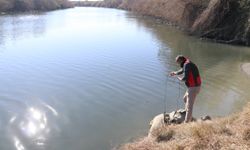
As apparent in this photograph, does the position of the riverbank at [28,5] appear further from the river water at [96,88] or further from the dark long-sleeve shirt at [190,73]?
the dark long-sleeve shirt at [190,73]

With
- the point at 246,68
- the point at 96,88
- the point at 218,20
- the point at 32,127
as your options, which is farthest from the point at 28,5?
the point at 32,127

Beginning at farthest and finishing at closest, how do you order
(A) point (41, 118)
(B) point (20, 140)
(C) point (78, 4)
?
(C) point (78, 4) → (A) point (41, 118) → (B) point (20, 140)

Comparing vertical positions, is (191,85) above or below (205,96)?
above

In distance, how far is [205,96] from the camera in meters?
17.3

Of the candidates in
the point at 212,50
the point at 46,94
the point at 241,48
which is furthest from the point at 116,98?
the point at 241,48

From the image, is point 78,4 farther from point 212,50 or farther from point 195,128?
point 195,128

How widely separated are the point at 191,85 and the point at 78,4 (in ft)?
332

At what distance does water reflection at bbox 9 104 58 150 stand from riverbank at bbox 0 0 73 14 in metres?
52.1

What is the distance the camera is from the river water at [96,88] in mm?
12641

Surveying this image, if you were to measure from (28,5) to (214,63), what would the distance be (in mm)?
53542

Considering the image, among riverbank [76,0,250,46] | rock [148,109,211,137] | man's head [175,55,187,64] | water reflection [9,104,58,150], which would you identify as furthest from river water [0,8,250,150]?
man's head [175,55,187,64]

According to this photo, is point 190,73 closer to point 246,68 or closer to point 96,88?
point 96,88

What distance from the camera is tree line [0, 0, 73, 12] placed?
214ft

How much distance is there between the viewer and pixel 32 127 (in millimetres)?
12812
